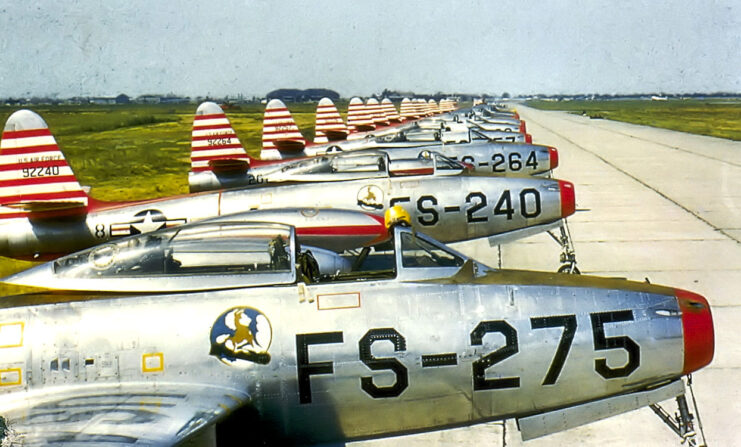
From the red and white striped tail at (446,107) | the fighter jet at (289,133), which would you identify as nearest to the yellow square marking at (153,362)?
the fighter jet at (289,133)

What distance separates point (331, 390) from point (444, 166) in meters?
8.96

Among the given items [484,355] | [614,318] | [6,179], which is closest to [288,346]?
[484,355]

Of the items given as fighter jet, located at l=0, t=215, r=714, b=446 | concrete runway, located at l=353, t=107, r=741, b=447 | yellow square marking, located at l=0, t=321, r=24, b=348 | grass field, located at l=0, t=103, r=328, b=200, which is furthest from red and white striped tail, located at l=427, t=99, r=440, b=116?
yellow square marking, located at l=0, t=321, r=24, b=348

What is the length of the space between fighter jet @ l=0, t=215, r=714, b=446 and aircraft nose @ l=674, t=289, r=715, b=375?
0.01 m

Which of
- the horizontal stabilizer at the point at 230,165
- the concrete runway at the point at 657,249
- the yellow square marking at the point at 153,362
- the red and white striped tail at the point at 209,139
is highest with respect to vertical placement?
the red and white striped tail at the point at 209,139

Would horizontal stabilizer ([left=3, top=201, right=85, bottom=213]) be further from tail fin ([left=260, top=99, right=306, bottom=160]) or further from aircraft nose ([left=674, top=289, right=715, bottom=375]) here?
tail fin ([left=260, top=99, right=306, bottom=160])

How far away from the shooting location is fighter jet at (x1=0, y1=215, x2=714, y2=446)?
519 centimetres

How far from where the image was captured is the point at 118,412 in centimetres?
474

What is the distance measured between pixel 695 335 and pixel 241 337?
3758 millimetres

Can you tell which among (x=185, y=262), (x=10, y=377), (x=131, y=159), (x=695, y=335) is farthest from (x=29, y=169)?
(x=131, y=159)

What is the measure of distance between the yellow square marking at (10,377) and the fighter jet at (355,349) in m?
0.02

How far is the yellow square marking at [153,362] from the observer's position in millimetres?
5199

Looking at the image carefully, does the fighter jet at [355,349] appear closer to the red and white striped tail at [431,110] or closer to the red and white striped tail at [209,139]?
the red and white striped tail at [209,139]

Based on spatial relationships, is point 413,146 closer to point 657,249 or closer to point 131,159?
point 657,249
